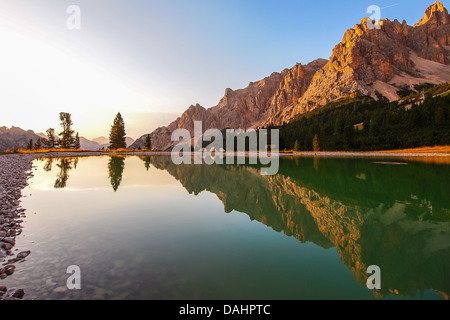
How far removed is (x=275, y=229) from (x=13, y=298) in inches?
317

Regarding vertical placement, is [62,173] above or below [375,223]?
Answer: above

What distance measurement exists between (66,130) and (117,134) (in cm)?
2108

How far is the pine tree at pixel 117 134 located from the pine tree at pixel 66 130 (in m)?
17.9

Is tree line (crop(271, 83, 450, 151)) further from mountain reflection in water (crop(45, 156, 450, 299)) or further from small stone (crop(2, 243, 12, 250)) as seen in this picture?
small stone (crop(2, 243, 12, 250))

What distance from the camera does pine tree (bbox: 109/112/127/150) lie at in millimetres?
110375

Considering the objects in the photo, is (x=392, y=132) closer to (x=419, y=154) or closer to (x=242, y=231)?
(x=419, y=154)

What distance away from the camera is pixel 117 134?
11062 centimetres

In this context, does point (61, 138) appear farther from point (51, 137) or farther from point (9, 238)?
point (9, 238)

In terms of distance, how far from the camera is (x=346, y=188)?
60.9 ft

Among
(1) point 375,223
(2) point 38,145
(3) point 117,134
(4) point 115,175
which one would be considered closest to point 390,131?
(1) point 375,223

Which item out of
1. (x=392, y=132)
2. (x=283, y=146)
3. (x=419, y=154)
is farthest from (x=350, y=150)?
(x=283, y=146)

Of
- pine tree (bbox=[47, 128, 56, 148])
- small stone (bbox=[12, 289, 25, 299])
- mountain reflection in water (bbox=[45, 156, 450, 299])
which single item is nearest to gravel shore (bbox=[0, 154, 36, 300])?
small stone (bbox=[12, 289, 25, 299])

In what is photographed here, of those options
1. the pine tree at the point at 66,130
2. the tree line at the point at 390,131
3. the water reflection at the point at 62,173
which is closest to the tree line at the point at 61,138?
the pine tree at the point at 66,130

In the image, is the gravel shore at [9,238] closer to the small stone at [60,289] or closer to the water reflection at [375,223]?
the small stone at [60,289]
